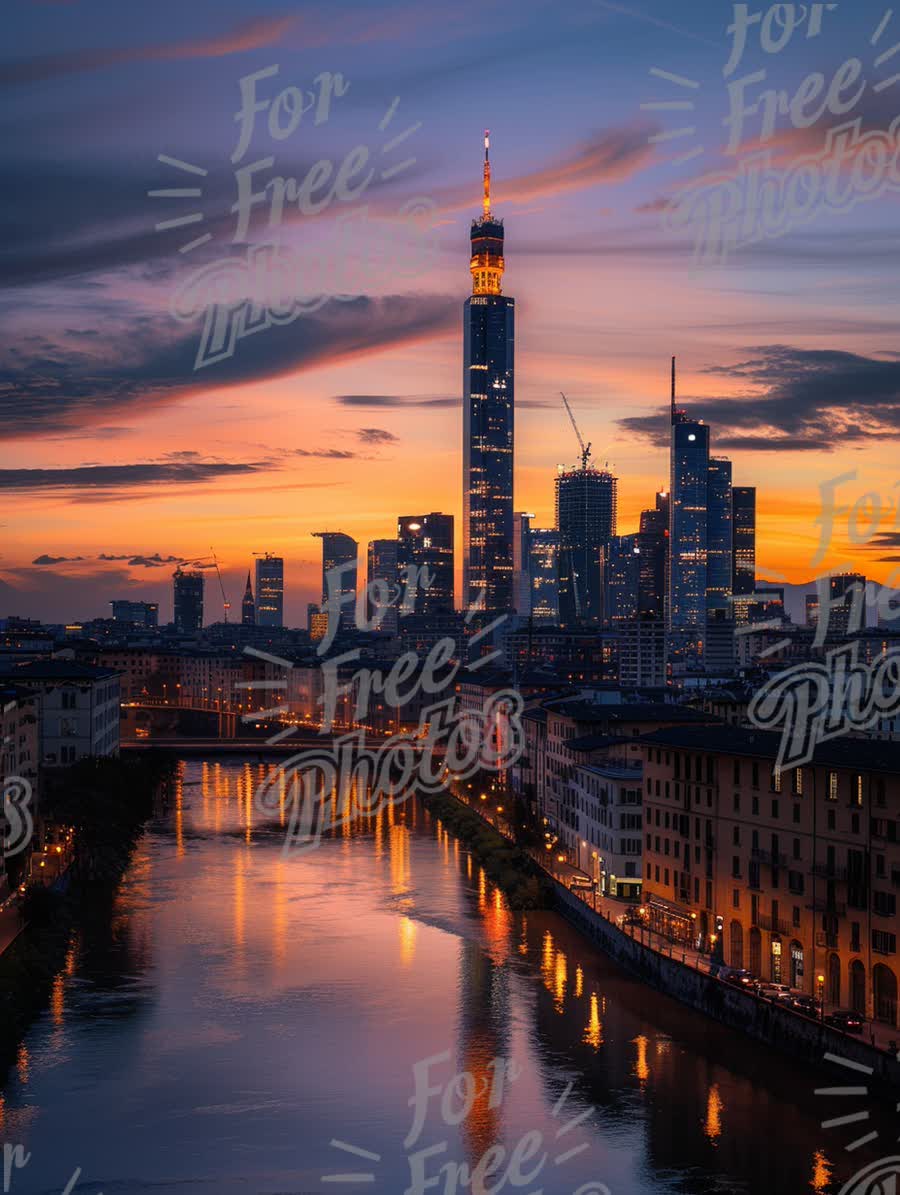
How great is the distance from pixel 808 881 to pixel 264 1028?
9.52m

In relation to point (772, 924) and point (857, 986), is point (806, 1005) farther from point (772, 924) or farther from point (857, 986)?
point (772, 924)

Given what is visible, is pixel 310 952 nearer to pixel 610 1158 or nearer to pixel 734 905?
pixel 734 905

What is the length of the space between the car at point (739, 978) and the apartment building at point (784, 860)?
674 millimetres

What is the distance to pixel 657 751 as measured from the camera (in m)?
37.2

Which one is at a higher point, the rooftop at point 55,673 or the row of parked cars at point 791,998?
the rooftop at point 55,673

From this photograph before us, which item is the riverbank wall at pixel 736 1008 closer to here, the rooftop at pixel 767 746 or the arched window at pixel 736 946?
the arched window at pixel 736 946

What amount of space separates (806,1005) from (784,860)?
11.4 feet

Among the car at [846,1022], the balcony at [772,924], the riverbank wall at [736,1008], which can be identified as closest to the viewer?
the riverbank wall at [736,1008]

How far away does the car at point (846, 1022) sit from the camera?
24719 millimetres

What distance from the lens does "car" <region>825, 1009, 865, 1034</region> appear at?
81.1ft

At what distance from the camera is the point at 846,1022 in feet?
81.8

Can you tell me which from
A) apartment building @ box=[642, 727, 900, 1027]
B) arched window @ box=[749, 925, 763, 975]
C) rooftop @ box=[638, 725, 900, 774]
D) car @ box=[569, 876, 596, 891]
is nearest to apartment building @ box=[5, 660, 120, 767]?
car @ box=[569, 876, 596, 891]

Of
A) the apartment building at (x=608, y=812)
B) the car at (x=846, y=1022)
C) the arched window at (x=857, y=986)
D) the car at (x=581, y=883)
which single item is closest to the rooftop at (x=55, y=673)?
the apartment building at (x=608, y=812)

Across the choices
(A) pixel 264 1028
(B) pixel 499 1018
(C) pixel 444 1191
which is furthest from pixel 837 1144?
(A) pixel 264 1028
